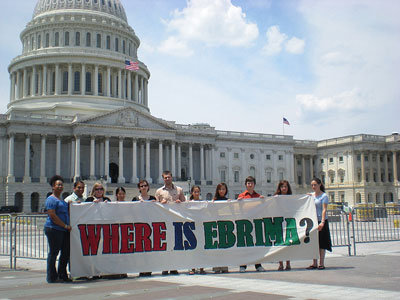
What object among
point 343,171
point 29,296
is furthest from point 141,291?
point 343,171

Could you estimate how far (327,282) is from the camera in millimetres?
11125

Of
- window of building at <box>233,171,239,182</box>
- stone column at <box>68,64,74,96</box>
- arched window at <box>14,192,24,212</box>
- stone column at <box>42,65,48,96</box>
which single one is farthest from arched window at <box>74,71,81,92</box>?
window of building at <box>233,171,239,182</box>

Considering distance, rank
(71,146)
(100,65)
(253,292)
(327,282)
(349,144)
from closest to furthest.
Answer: (253,292), (327,282), (71,146), (100,65), (349,144)

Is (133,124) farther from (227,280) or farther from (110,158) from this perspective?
(227,280)

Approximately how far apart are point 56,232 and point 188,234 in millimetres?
3461

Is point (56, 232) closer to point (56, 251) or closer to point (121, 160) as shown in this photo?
point (56, 251)

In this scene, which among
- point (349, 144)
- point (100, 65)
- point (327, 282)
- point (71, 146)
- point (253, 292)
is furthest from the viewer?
point (349, 144)

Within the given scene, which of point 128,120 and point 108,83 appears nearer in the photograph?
point 128,120

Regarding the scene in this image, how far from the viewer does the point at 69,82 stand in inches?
3231

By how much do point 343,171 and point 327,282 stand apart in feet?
286

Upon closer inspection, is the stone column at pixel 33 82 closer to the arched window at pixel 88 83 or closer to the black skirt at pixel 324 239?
the arched window at pixel 88 83

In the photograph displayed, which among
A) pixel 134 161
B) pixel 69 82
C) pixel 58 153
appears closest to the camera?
pixel 58 153

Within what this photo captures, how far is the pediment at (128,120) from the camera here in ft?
233

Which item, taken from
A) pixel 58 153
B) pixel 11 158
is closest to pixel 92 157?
pixel 58 153
